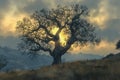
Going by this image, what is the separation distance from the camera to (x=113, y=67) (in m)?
28.0

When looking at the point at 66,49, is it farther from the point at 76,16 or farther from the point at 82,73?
the point at 82,73

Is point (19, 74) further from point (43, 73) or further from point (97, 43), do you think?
point (97, 43)

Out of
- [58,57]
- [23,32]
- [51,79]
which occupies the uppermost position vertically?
[23,32]

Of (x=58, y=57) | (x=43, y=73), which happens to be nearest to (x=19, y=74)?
(x=43, y=73)

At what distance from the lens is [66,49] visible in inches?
2926

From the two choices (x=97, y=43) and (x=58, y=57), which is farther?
(x=97, y=43)

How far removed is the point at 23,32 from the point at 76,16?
12.4 m

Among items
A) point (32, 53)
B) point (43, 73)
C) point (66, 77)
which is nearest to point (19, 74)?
point (43, 73)

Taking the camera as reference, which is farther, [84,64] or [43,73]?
[84,64]

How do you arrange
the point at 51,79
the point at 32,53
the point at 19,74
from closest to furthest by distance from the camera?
the point at 51,79, the point at 19,74, the point at 32,53

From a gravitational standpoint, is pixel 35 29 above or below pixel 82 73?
above

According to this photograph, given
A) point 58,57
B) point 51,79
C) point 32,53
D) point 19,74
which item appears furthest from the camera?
point 32,53

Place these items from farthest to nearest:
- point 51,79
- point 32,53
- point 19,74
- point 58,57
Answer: point 32,53
point 58,57
point 19,74
point 51,79

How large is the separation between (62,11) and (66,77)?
56005 mm
